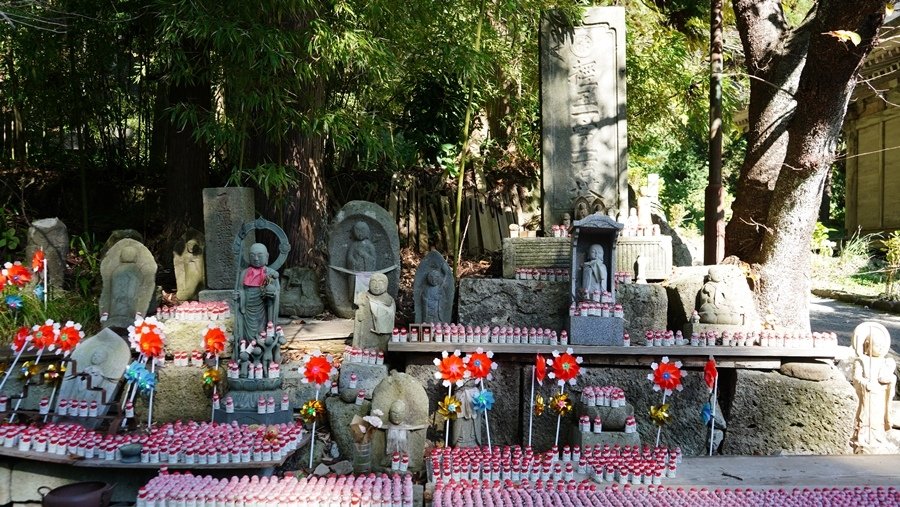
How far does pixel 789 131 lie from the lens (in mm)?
6930

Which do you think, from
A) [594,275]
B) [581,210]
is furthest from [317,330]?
[581,210]

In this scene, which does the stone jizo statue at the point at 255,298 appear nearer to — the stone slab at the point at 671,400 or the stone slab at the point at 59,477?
the stone slab at the point at 59,477

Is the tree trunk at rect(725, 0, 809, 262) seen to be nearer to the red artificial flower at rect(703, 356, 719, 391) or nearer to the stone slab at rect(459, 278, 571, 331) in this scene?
the stone slab at rect(459, 278, 571, 331)

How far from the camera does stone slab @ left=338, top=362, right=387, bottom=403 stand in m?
5.65

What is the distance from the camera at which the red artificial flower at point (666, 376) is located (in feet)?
18.1

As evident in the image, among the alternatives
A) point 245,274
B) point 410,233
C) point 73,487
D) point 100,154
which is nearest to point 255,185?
point 245,274

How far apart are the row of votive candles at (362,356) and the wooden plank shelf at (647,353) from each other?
0.13 meters

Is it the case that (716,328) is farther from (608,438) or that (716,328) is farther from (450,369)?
(450,369)

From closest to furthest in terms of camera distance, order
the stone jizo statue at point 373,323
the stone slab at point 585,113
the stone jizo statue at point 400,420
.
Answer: the stone jizo statue at point 400,420, the stone jizo statue at point 373,323, the stone slab at point 585,113

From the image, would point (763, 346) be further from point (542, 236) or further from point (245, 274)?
point (245, 274)

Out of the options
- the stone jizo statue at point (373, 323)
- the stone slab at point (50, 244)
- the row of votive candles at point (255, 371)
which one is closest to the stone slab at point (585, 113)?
the stone jizo statue at point (373, 323)

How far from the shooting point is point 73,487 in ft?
15.0

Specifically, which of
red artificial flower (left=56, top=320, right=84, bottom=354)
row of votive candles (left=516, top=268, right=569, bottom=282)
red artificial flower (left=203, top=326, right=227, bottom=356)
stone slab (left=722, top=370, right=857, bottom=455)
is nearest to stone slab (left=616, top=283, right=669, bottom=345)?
row of votive candles (left=516, top=268, right=569, bottom=282)

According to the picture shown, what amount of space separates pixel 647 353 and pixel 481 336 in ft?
4.59
